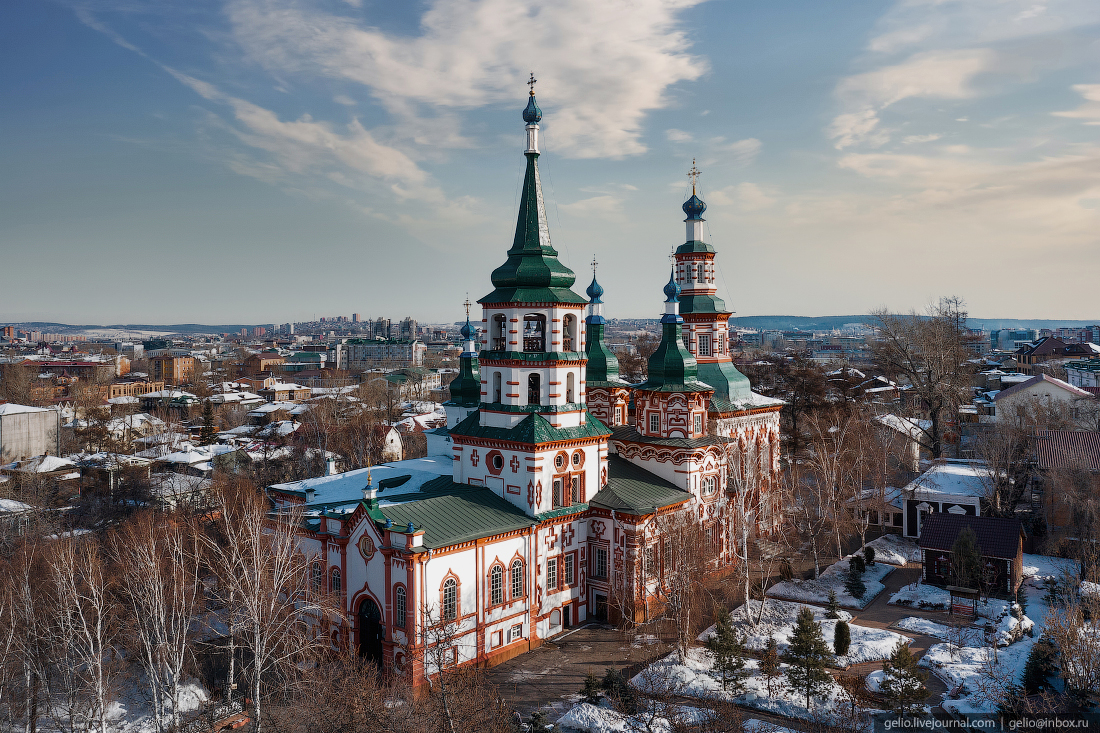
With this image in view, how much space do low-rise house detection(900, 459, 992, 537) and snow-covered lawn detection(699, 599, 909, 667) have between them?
11048 mm

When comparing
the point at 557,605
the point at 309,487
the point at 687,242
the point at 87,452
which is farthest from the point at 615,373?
the point at 87,452

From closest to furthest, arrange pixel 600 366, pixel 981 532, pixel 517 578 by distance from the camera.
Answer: pixel 517 578 → pixel 981 532 → pixel 600 366

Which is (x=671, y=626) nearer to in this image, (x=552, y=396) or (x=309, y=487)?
(x=552, y=396)

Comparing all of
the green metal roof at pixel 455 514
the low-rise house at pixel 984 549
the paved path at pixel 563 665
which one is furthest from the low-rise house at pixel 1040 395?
the green metal roof at pixel 455 514

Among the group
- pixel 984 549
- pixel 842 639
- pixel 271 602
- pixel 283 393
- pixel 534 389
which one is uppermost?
pixel 534 389

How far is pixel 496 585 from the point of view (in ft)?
72.9

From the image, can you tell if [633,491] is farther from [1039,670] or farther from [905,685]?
[1039,670]

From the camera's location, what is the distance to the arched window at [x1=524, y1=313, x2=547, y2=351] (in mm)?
25125

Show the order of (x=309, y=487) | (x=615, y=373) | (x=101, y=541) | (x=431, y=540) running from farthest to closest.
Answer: (x=615, y=373), (x=101, y=541), (x=309, y=487), (x=431, y=540)

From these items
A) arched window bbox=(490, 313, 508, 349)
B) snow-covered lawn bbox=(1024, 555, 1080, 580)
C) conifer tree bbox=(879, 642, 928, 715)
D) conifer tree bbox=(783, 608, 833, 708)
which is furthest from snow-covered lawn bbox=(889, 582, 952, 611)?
arched window bbox=(490, 313, 508, 349)

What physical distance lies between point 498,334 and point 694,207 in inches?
589

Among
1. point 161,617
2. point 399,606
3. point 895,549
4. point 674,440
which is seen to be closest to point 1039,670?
point 674,440

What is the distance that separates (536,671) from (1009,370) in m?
93.2

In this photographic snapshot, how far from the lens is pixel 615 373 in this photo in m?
32.7
